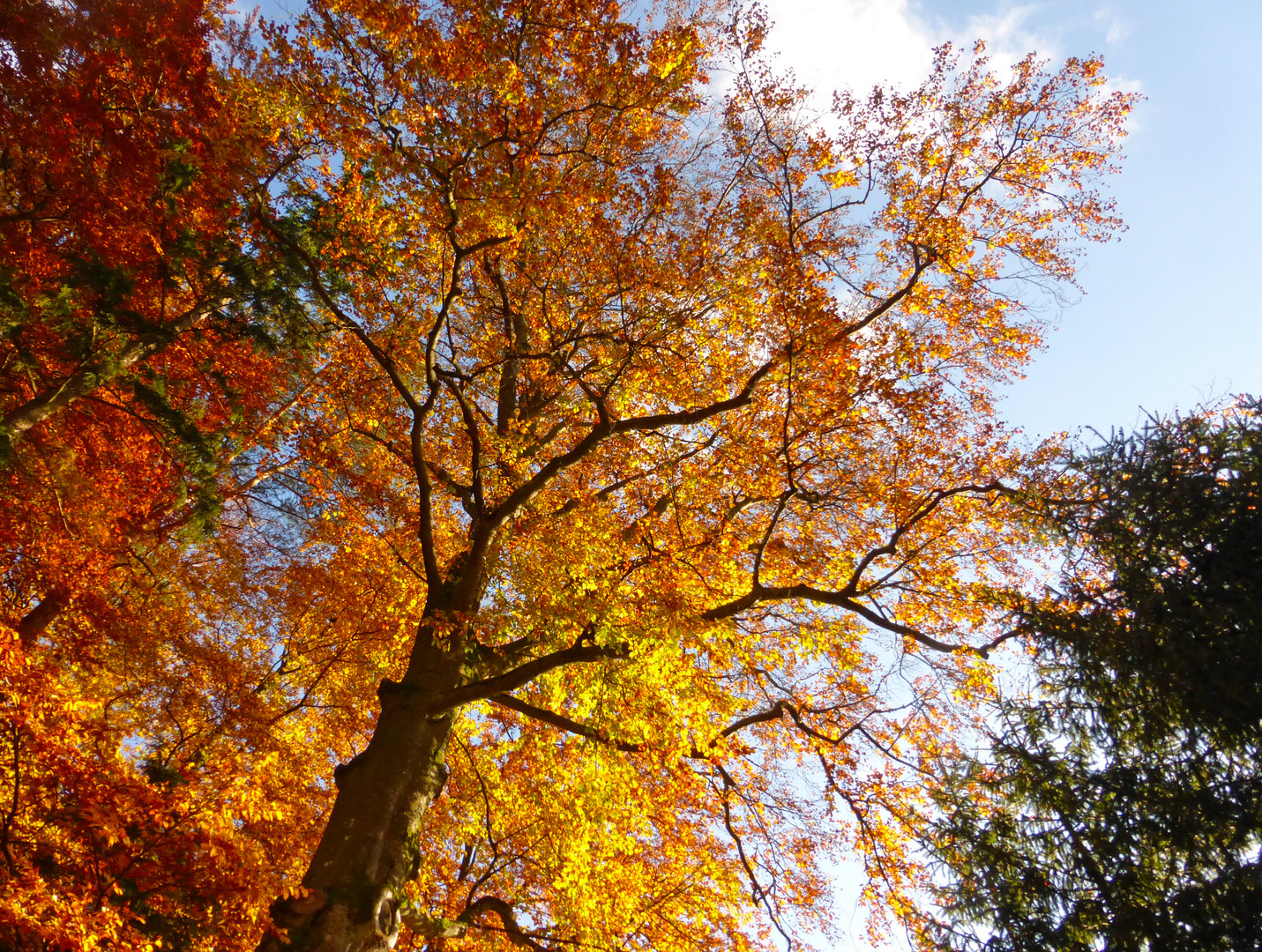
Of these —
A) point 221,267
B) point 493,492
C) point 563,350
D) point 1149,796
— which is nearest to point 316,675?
point 493,492

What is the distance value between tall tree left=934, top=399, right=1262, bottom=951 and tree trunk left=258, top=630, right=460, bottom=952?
13.6 ft

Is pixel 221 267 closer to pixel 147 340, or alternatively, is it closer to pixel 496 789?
pixel 147 340

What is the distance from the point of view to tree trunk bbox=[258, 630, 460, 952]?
4.59 metres

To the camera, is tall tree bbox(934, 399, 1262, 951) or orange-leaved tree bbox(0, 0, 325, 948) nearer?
tall tree bbox(934, 399, 1262, 951)

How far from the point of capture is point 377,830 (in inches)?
203

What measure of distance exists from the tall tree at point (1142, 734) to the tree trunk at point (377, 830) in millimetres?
4132

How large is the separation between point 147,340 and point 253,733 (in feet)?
20.7

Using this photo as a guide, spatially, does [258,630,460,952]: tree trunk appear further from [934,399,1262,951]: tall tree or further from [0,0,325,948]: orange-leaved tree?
[934,399,1262,951]: tall tree

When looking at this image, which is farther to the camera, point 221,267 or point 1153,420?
point 221,267

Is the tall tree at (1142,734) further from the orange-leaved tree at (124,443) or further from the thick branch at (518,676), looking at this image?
the orange-leaved tree at (124,443)

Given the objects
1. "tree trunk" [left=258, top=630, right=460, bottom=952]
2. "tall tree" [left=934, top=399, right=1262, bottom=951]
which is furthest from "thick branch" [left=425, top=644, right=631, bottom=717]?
"tall tree" [left=934, top=399, right=1262, bottom=951]

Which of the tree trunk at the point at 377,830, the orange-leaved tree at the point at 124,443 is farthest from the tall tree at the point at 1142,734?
the orange-leaved tree at the point at 124,443

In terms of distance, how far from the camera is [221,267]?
8750mm

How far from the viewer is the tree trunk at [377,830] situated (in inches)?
181
